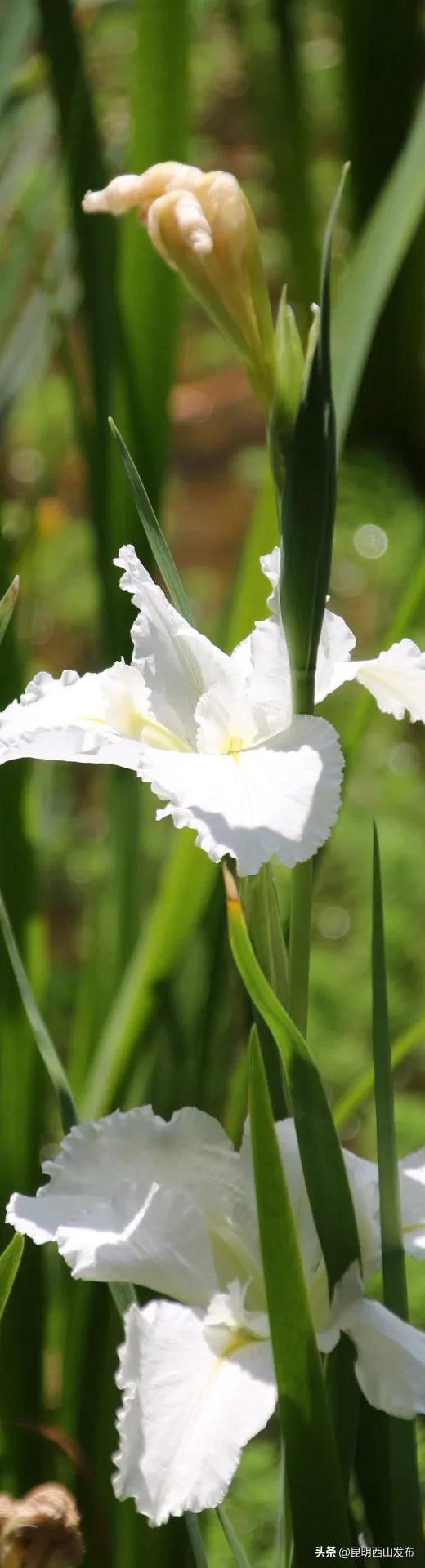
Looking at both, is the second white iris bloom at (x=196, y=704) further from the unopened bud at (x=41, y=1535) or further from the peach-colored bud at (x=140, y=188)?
the unopened bud at (x=41, y=1535)

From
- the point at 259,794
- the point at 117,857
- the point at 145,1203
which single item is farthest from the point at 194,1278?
the point at 117,857

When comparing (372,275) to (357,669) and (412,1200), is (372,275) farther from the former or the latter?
(412,1200)

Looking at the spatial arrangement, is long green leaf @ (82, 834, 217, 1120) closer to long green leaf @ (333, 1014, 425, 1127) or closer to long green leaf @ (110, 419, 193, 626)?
long green leaf @ (333, 1014, 425, 1127)

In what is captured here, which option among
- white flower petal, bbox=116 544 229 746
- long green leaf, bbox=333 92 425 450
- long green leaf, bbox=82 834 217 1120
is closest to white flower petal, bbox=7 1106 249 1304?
white flower petal, bbox=116 544 229 746

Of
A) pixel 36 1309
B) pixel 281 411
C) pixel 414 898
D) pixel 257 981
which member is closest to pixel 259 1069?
pixel 257 981

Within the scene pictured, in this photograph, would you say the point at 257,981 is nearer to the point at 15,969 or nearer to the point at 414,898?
the point at 15,969

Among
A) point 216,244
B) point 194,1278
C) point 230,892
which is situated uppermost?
point 216,244
